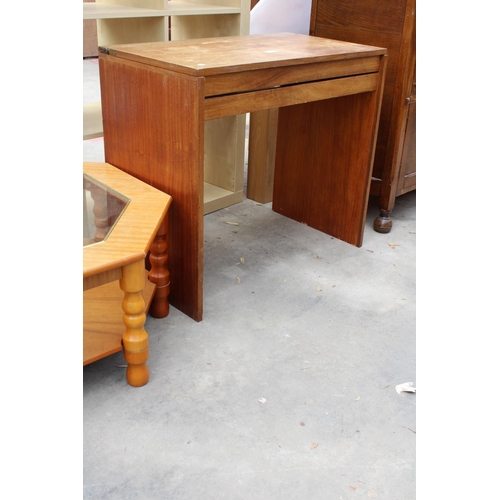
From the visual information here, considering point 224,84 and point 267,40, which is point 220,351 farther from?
point 267,40

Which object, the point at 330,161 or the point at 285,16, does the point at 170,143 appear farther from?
the point at 285,16

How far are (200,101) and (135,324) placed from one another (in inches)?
22.7

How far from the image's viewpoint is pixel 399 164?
2355mm

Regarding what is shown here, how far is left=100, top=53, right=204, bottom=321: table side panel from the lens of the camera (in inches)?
61.1

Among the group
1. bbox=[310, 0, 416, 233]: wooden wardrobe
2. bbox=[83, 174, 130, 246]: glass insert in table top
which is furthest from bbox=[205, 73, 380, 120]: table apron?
bbox=[83, 174, 130, 246]: glass insert in table top

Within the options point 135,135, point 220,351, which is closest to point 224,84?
point 135,135

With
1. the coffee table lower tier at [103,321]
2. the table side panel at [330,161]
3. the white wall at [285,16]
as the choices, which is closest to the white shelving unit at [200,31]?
the table side panel at [330,161]

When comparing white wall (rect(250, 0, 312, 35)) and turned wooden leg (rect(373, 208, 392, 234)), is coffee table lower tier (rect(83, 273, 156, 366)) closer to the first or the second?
turned wooden leg (rect(373, 208, 392, 234))

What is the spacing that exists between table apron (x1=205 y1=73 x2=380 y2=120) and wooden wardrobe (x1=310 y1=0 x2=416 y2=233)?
222mm

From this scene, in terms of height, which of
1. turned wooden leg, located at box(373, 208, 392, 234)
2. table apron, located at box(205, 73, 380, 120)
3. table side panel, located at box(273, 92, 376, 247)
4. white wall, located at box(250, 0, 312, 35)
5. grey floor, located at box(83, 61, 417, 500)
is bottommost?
grey floor, located at box(83, 61, 417, 500)

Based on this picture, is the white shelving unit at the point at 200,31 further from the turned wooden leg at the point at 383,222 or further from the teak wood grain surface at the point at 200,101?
the turned wooden leg at the point at 383,222

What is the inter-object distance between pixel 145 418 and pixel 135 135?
32.3 inches

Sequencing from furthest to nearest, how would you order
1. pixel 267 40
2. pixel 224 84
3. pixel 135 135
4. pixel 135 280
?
pixel 267 40, pixel 135 135, pixel 224 84, pixel 135 280
